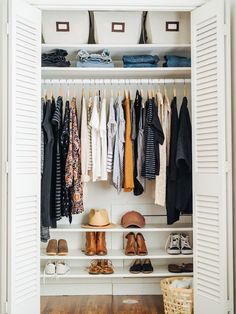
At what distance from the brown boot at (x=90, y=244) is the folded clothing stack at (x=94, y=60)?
4.57 ft

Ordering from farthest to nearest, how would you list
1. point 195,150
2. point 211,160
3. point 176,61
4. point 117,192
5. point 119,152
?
point 117,192, point 176,61, point 119,152, point 195,150, point 211,160

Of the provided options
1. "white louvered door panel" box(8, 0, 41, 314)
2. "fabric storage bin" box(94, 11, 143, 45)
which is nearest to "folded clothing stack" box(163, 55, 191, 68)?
"fabric storage bin" box(94, 11, 143, 45)

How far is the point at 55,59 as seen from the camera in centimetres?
327

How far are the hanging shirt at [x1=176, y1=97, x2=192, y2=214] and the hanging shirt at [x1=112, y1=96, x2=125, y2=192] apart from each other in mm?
449

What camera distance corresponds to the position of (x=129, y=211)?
355 cm

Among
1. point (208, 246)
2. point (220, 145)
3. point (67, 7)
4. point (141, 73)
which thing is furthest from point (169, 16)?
point (208, 246)

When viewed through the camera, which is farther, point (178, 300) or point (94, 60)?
point (94, 60)

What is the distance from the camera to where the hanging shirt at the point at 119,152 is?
3217 mm

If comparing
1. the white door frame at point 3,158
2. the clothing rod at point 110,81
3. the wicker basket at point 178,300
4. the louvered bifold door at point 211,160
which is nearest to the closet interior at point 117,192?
the clothing rod at point 110,81

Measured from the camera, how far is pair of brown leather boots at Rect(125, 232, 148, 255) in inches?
131

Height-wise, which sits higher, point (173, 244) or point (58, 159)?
point (58, 159)

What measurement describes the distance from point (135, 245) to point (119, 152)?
81cm

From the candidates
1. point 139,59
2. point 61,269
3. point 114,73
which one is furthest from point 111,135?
point 61,269

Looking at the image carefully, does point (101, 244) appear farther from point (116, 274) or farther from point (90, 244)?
point (116, 274)
